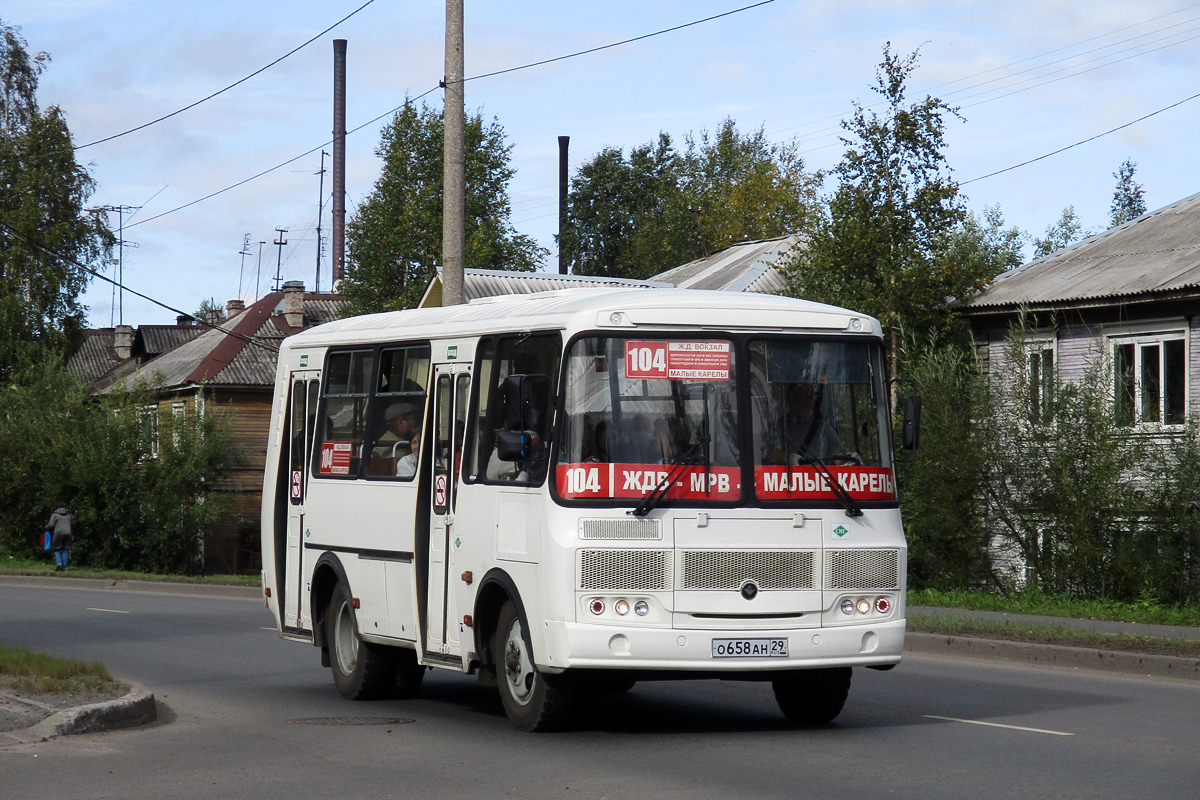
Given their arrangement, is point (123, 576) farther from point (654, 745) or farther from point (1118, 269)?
point (654, 745)

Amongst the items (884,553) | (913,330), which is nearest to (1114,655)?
(884,553)

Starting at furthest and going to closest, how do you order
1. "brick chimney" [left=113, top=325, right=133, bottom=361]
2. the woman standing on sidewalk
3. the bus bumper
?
"brick chimney" [left=113, top=325, right=133, bottom=361] → the woman standing on sidewalk → the bus bumper

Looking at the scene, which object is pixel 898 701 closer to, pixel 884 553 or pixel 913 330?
pixel 884 553

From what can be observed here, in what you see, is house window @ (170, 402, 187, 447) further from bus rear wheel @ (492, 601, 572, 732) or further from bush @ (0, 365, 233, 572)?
Result: bus rear wheel @ (492, 601, 572, 732)

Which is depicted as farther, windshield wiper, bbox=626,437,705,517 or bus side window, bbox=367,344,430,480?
bus side window, bbox=367,344,430,480

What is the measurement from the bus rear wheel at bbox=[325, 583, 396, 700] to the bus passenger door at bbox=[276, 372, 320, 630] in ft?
1.73

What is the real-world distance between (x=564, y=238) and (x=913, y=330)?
49678 millimetres

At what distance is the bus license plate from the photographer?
9.18m

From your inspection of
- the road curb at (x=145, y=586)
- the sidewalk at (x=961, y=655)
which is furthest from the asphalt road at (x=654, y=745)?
the road curb at (x=145, y=586)

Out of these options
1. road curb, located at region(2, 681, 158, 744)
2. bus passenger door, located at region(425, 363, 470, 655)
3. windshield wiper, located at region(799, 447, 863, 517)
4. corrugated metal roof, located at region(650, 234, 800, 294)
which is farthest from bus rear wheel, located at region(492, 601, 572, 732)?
corrugated metal roof, located at region(650, 234, 800, 294)

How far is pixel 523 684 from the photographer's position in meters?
9.75

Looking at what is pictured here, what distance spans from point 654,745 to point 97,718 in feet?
11.4

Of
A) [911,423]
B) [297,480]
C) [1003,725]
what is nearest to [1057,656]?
[1003,725]

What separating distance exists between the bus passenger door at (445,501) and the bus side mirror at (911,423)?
290 cm
